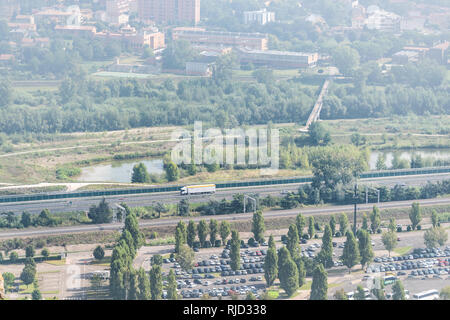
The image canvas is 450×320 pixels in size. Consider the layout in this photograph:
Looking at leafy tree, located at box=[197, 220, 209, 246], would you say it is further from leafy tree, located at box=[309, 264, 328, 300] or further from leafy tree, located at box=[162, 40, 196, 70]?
leafy tree, located at box=[162, 40, 196, 70]

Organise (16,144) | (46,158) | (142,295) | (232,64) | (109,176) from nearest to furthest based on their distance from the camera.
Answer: (142,295), (109,176), (46,158), (16,144), (232,64)

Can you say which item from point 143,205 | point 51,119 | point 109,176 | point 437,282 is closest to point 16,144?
point 51,119

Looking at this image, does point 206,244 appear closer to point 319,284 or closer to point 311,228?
point 311,228

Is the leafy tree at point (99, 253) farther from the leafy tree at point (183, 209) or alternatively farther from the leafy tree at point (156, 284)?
the leafy tree at point (183, 209)

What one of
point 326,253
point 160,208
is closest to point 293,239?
point 326,253

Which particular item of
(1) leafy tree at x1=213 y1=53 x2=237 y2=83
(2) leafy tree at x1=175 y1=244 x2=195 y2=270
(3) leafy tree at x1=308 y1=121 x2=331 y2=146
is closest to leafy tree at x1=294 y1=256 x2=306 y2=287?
(2) leafy tree at x1=175 y1=244 x2=195 y2=270
